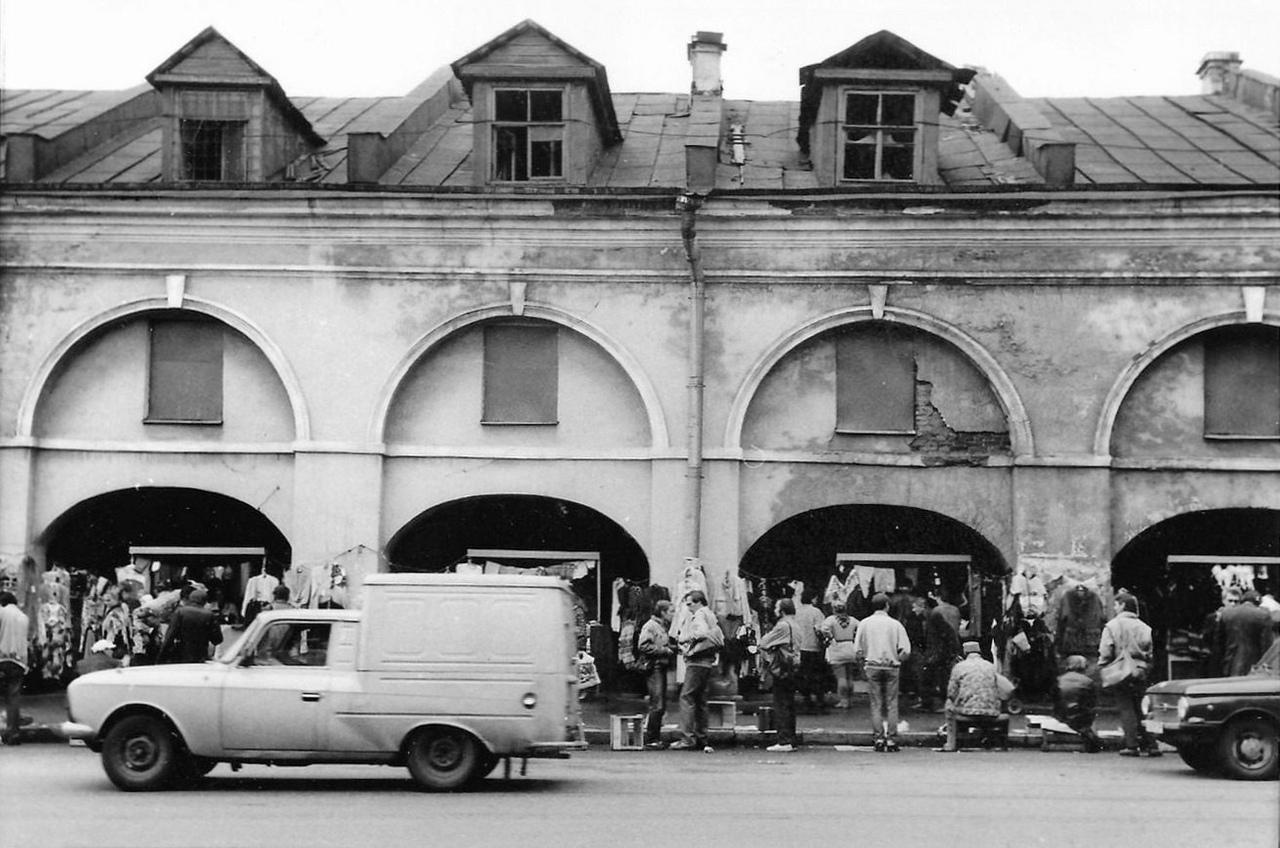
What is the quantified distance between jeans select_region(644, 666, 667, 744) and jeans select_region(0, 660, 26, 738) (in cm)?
702

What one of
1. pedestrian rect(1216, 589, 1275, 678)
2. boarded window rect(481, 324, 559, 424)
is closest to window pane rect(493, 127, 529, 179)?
boarded window rect(481, 324, 559, 424)

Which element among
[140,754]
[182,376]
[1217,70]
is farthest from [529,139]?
[1217,70]

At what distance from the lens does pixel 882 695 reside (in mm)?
17766

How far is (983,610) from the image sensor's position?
2108 centimetres

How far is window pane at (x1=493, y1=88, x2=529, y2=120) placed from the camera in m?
21.4

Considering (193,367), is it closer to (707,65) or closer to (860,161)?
(860,161)

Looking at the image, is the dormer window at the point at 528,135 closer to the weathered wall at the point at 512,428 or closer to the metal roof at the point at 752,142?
the metal roof at the point at 752,142

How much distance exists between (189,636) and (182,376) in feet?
16.6

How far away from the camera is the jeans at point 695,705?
17375 mm

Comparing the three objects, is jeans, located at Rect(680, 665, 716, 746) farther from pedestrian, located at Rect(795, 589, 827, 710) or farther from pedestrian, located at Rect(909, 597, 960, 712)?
pedestrian, located at Rect(909, 597, 960, 712)

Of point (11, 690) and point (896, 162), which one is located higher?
point (896, 162)

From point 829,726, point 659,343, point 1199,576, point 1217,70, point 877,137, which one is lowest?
point 829,726

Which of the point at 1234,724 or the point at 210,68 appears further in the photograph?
the point at 210,68

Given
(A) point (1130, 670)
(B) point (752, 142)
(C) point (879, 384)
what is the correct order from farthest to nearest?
(B) point (752, 142)
(C) point (879, 384)
(A) point (1130, 670)
